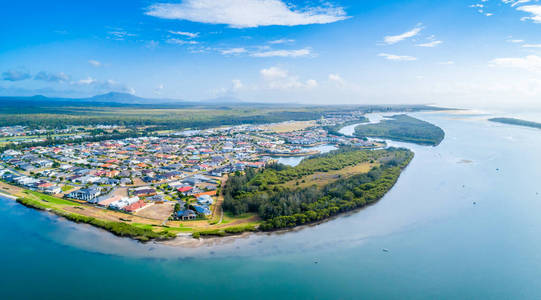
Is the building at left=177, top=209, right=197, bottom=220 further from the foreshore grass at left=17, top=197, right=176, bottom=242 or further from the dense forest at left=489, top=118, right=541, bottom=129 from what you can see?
the dense forest at left=489, top=118, right=541, bottom=129

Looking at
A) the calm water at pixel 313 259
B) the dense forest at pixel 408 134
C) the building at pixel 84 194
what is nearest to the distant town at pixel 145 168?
the building at pixel 84 194

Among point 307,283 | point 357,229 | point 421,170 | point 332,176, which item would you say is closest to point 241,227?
point 307,283

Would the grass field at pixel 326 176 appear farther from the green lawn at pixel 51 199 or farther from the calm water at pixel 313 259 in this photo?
the green lawn at pixel 51 199

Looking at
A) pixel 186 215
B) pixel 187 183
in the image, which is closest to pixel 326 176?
pixel 187 183

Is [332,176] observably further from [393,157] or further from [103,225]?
[103,225]

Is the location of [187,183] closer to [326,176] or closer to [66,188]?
[66,188]

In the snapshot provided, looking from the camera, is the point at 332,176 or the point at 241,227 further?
the point at 332,176
